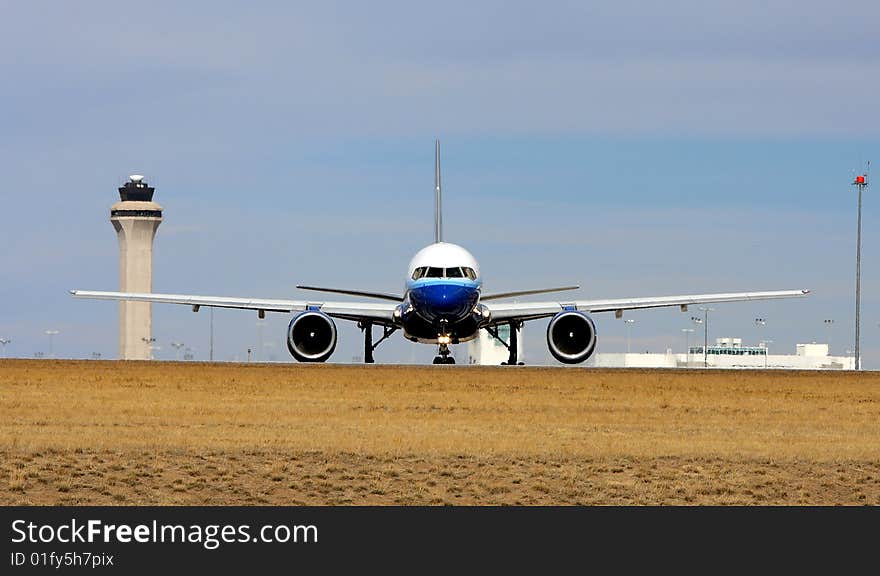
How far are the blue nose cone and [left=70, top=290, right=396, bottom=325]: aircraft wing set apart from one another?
5486 mm

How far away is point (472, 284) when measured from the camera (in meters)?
70.8

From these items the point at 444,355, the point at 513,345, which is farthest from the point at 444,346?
the point at 513,345

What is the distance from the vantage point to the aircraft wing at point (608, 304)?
252 feet

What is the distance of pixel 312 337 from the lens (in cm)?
7312

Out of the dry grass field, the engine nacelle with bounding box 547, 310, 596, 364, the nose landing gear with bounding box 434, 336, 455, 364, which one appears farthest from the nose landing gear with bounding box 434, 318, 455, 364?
the dry grass field

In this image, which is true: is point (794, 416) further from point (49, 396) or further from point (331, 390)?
point (49, 396)

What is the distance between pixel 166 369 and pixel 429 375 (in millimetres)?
10559

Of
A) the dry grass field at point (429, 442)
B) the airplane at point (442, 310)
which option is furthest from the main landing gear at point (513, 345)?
the dry grass field at point (429, 442)

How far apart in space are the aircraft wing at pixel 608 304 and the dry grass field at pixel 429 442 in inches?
644

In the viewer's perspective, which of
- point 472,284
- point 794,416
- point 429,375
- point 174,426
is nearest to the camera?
point 174,426

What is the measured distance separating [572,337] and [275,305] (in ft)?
47.9

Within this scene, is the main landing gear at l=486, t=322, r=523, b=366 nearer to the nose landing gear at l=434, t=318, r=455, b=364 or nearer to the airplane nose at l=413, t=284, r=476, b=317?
the nose landing gear at l=434, t=318, r=455, b=364

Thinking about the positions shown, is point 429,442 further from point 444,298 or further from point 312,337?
point 312,337
